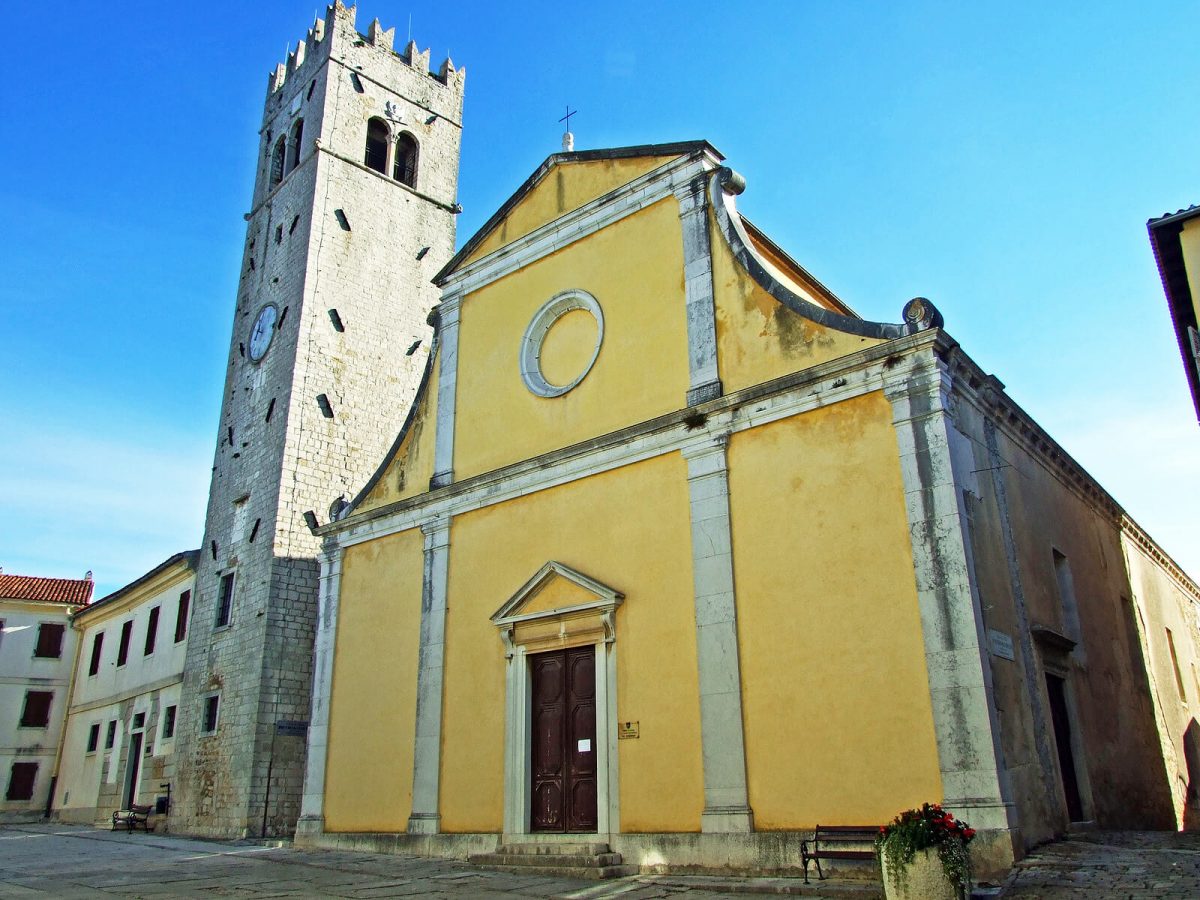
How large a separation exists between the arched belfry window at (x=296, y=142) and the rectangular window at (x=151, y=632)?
11968 mm

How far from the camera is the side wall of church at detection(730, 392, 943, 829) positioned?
9.03m

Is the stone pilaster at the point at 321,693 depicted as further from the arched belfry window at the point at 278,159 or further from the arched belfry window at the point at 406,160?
the arched belfry window at the point at 278,159

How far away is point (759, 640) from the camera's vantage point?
10227 millimetres

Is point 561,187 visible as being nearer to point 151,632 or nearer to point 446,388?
point 446,388

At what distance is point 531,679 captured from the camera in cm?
1251

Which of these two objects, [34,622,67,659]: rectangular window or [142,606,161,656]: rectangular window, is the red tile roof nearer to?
[34,622,67,659]: rectangular window

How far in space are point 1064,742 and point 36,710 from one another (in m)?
31.0

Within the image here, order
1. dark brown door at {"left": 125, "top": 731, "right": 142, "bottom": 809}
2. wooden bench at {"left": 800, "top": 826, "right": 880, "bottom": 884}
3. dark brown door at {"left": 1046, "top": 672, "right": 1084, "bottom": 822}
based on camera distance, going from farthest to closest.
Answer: dark brown door at {"left": 125, "top": 731, "right": 142, "bottom": 809}
dark brown door at {"left": 1046, "top": 672, "right": 1084, "bottom": 822}
wooden bench at {"left": 800, "top": 826, "right": 880, "bottom": 884}

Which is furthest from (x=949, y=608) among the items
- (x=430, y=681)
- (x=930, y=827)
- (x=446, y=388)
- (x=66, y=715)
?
(x=66, y=715)

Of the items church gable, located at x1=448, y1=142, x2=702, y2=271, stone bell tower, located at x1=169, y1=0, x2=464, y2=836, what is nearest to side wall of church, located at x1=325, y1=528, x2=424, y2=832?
stone bell tower, located at x1=169, y1=0, x2=464, y2=836

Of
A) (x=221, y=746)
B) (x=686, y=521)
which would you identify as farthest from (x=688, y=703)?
(x=221, y=746)

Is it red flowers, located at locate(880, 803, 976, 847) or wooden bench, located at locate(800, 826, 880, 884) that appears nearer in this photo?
red flowers, located at locate(880, 803, 976, 847)

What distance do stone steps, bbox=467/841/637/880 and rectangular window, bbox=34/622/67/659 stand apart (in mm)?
25937

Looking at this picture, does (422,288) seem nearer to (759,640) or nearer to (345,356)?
(345,356)
